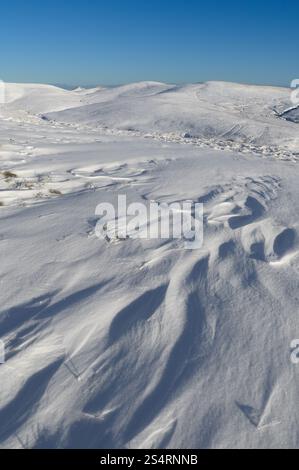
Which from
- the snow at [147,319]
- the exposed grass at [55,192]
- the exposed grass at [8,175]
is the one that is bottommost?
the snow at [147,319]

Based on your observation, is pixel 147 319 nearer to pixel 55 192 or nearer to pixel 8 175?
pixel 55 192

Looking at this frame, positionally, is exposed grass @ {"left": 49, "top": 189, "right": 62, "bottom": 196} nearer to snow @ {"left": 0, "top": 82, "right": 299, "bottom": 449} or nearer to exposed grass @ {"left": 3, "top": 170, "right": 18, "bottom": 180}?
snow @ {"left": 0, "top": 82, "right": 299, "bottom": 449}

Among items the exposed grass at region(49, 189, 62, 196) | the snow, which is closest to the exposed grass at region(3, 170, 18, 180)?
the snow

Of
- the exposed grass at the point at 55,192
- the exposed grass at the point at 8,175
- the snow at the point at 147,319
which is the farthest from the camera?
the exposed grass at the point at 8,175

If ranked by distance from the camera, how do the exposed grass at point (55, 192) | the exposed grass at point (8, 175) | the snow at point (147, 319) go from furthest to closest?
the exposed grass at point (8, 175) < the exposed grass at point (55, 192) < the snow at point (147, 319)

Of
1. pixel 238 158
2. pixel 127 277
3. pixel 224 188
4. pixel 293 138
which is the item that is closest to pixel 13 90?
pixel 293 138

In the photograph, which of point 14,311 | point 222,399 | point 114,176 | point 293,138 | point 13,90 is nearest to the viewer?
point 222,399

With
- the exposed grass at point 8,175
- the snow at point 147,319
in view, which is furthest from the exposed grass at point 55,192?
the exposed grass at point 8,175

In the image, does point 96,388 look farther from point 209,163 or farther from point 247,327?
point 209,163

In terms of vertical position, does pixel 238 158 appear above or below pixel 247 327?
above

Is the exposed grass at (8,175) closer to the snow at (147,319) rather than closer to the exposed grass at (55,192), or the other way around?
the snow at (147,319)
